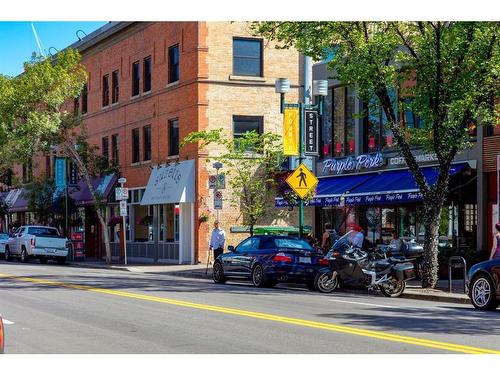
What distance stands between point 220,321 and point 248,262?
10205 mm

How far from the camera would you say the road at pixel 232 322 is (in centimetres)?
1158

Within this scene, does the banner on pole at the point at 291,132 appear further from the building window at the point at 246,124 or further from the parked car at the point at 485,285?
the parked car at the point at 485,285

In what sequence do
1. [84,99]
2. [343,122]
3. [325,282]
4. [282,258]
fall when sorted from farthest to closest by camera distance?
[84,99] → [343,122] → [282,258] → [325,282]

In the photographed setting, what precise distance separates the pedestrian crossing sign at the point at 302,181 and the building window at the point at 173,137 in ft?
47.6

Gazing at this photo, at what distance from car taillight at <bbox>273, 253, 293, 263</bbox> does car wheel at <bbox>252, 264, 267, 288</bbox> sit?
1.84 ft

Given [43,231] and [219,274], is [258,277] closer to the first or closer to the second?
[219,274]

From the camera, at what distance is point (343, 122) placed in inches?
1342

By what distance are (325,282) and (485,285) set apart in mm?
5768

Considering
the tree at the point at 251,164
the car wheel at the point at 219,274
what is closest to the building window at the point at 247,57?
the tree at the point at 251,164

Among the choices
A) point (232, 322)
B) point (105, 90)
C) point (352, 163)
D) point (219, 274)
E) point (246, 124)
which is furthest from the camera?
point (105, 90)

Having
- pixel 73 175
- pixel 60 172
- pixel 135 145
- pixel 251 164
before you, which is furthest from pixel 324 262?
pixel 73 175

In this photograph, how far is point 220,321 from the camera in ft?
47.7

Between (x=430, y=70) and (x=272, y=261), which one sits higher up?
(x=430, y=70)
